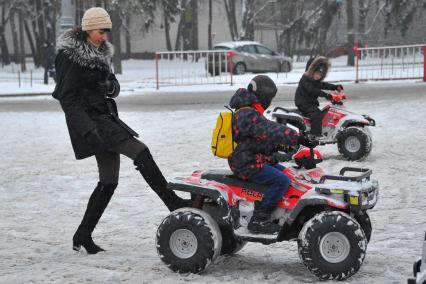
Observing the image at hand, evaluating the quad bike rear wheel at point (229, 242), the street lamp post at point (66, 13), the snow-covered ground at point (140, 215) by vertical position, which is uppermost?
the street lamp post at point (66, 13)

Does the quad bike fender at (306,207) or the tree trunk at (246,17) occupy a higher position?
the tree trunk at (246,17)

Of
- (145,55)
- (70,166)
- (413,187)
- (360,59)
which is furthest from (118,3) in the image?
(413,187)

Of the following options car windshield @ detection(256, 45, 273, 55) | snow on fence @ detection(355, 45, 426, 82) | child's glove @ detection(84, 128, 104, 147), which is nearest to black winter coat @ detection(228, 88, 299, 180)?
child's glove @ detection(84, 128, 104, 147)

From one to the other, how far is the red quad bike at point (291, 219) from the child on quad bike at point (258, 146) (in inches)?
2.5

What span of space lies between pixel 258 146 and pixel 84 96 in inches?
57.3

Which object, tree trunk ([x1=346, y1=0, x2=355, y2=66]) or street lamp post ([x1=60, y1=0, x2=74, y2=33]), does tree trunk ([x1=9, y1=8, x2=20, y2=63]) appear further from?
street lamp post ([x1=60, y1=0, x2=74, y2=33])

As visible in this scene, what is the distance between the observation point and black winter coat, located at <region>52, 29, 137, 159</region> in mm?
6350

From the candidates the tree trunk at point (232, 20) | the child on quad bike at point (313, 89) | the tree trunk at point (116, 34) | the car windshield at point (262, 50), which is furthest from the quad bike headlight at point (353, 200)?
the tree trunk at point (232, 20)

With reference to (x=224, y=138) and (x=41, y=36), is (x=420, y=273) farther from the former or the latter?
(x=41, y=36)

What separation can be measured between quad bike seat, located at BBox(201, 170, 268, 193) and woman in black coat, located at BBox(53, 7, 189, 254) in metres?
0.41

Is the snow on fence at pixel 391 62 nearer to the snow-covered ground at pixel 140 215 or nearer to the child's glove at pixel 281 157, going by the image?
the snow-covered ground at pixel 140 215

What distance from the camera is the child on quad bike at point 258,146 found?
5.82 meters

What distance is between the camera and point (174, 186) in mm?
6090

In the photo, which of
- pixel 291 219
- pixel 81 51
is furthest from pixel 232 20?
pixel 291 219
